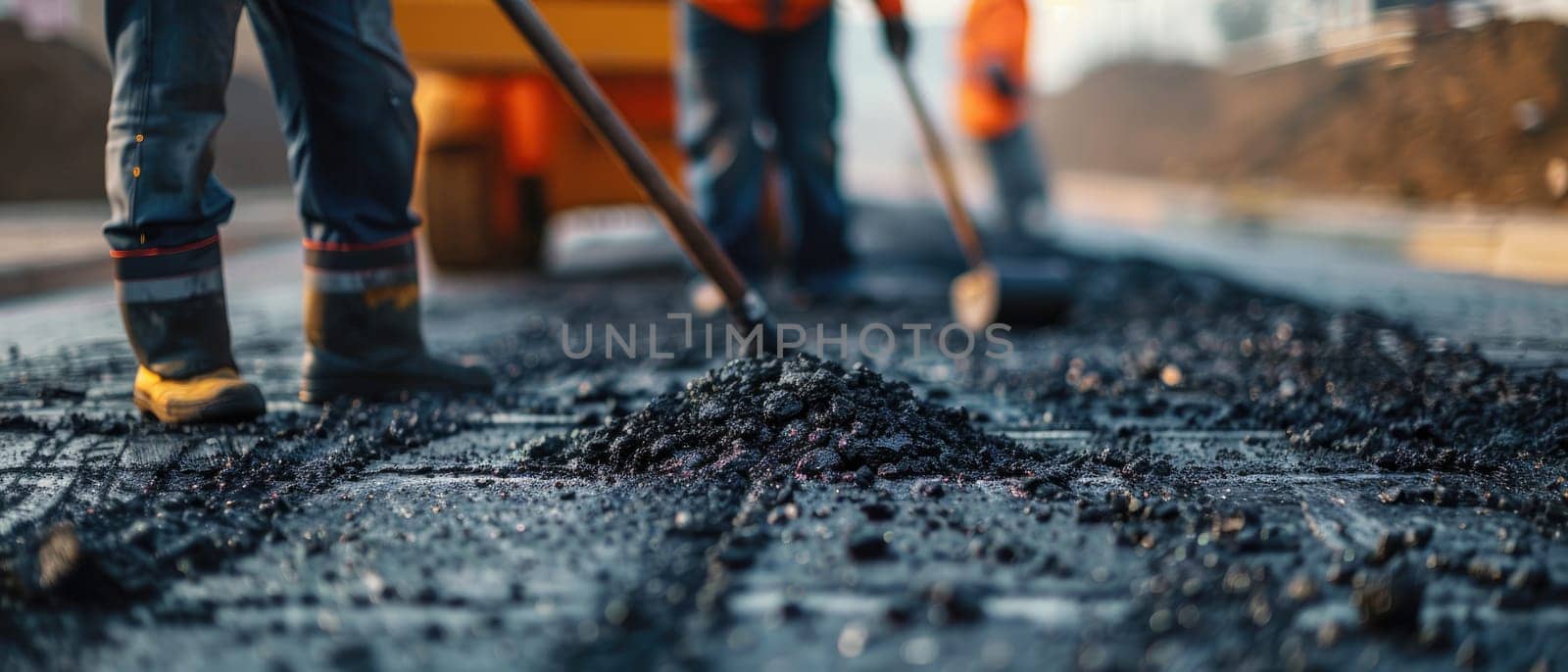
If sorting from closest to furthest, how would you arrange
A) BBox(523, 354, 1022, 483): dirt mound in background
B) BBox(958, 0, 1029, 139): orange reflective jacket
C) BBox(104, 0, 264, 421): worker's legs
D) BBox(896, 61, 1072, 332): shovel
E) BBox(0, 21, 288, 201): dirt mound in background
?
BBox(523, 354, 1022, 483): dirt mound in background → BBox(104, 0, 264, 421): worker's legs → BBox(896, 61, 1072, 332): shovel → BBox(958, 0, 1029, 139): orange reflective jacket → BBox(0, 21, 288, 201): dirt mound in background

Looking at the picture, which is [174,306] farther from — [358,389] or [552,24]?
[552,24]

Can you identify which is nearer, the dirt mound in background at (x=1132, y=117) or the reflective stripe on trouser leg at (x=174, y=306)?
the reflective stripe on trouser leg at (x=174, y=306)

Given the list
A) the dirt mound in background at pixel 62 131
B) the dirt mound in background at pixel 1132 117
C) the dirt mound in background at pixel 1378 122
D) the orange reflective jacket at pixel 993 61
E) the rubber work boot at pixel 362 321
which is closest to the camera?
the rubber work boot at pixel 362 321

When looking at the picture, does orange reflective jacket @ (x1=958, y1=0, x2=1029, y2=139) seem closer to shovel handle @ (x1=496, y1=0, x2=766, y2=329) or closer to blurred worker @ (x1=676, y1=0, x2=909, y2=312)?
blurred worker @ (x1=676, y1=0, x2=909, y2=312)

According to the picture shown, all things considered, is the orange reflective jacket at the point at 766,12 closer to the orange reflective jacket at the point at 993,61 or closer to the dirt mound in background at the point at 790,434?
the orange reflective jacket at the point at 993,61

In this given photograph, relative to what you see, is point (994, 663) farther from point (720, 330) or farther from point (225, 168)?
point (225, 168)

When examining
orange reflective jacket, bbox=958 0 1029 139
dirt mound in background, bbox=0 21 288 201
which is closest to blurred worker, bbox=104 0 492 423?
orange reflective jacket, bbox=958 0 1029 139

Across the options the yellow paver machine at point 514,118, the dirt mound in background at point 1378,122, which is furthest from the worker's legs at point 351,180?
the dirt mound in background at point 1378,122

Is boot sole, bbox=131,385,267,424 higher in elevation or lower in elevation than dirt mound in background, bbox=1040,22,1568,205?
lower

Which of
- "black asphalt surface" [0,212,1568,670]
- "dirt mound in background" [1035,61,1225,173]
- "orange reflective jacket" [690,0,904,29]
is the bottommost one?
"black asphalt surface" [0,212,1568,670]
